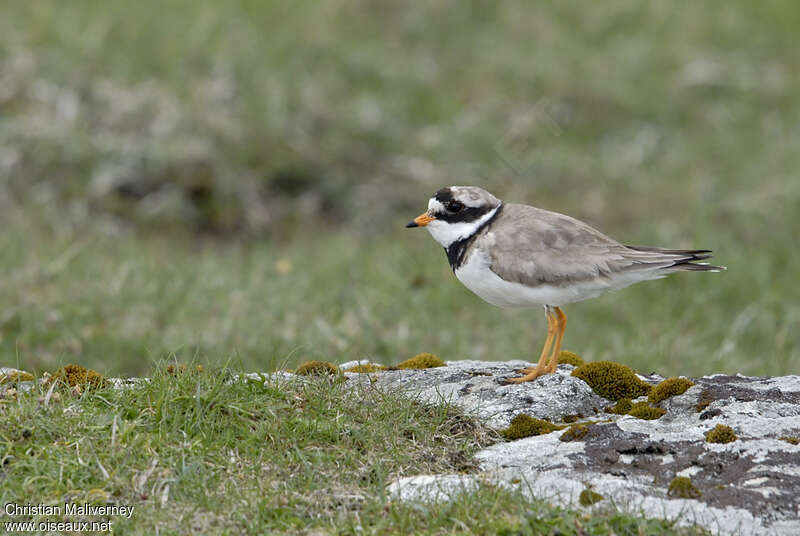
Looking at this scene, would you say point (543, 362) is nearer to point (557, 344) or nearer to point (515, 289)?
point (557, 344)

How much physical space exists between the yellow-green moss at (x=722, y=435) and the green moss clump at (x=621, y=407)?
1.98 ft

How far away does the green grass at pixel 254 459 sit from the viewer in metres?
4.12

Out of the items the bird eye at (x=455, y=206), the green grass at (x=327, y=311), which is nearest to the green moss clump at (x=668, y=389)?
the bird eye at (x=455, y=206)

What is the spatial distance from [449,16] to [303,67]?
11.2ft

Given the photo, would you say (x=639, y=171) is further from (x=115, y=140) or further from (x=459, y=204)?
(x=459, y=204)

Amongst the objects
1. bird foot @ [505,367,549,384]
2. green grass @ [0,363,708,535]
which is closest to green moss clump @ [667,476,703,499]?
green grass @ [0,363,708,535]

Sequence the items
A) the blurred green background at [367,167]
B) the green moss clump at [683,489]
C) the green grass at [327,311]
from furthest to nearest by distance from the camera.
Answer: the blurred green background at [367,167]
the green grass at [327,311]
the green moss clump at [683,489]

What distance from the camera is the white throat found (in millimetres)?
5848

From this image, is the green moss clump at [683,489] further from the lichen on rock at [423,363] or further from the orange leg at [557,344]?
the lichen on rock at [423,363]

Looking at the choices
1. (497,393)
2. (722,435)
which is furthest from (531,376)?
(722,435)

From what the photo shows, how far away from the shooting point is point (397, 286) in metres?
10.1

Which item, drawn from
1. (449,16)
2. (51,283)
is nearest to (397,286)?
(51,283)

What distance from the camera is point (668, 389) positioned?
5312 mm

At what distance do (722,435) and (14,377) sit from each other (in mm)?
3902
